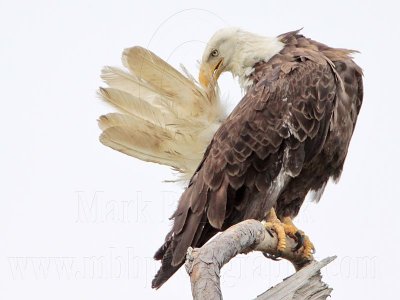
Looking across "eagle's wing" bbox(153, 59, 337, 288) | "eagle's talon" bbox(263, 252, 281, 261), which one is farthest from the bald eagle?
"eagle's talon" bbox(263, 252, 281, 261)

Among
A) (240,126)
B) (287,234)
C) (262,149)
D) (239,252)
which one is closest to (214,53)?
(240,126)

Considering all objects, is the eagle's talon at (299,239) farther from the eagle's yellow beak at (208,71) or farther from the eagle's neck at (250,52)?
the eagle's yellow beak at (208,71)

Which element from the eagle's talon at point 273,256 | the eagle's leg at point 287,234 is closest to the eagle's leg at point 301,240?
the eagle's leg at point 287,234

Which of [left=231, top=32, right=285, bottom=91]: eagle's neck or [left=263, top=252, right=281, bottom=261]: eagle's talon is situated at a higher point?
[left=231, top=32, right=285, bottom=91]: eagle's neck

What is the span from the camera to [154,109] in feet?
25.8

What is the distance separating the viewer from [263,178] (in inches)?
281

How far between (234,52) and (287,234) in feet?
5.42

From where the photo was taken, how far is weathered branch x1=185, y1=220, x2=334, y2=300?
14.5ft

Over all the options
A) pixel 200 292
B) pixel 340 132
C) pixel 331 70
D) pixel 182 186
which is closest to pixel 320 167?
pixel 340 132

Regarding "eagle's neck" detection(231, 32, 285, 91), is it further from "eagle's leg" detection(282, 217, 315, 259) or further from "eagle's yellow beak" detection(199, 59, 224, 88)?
"eagle's leg" detection(282, 217, 315, 259)

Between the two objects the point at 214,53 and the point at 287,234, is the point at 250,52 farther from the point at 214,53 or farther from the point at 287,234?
the point at 287,234

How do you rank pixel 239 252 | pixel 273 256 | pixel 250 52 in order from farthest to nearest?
pixel 250 52, pixel 273 256, pixel 239 252

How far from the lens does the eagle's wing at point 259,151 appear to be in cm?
702

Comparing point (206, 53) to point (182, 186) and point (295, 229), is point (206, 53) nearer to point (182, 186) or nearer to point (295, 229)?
point (182, 186)
